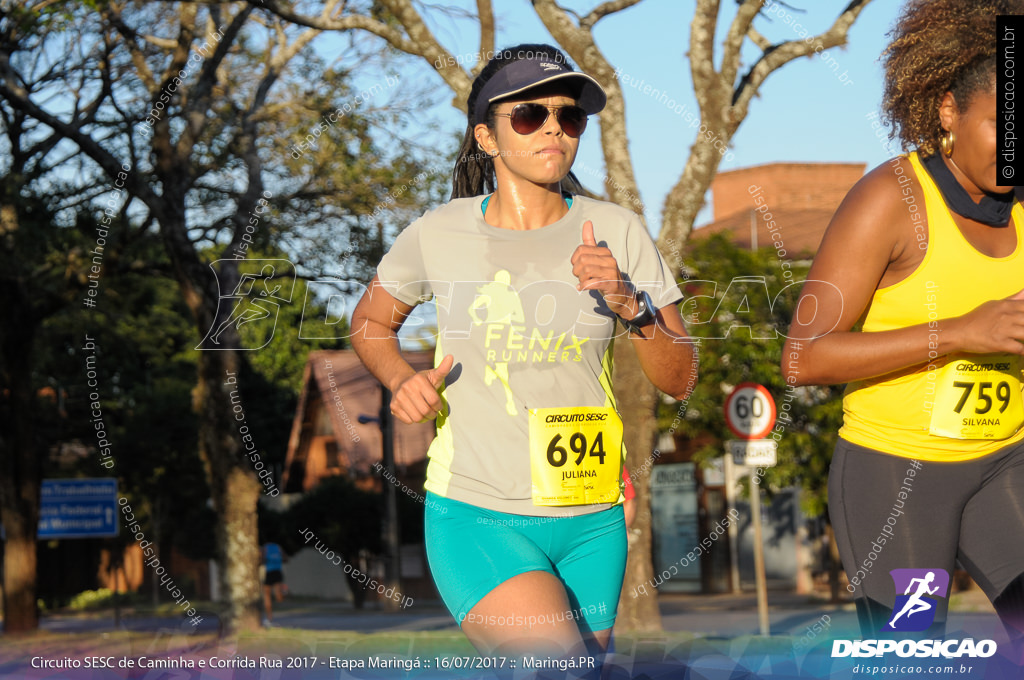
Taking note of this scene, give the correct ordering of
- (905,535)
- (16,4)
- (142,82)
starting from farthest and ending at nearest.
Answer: (142,82) → (16,4) → (905,535)

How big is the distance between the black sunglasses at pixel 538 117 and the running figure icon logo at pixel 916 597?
4.59 ft

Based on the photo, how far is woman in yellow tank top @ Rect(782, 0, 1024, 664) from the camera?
282 centimetres

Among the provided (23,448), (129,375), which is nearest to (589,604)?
(23,448)

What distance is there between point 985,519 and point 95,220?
14.2 meters

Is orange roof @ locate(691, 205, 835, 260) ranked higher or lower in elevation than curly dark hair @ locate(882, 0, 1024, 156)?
higher

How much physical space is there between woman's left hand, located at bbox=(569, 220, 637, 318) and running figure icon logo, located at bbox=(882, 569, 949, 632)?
928 millimetres

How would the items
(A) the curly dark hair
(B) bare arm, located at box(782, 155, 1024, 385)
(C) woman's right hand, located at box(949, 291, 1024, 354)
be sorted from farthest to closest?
(A) the curly dark hair, (B) bare arm, located at box(782, 155, 1024, 385), (C) woman's right hand, located at box(949, 291, 1024, 354)

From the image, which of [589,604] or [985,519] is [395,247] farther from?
[985,519]

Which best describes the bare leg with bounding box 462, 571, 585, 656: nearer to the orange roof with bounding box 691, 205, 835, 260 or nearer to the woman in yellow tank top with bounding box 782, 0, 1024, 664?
the woman in yellow tank top with bounding box 782, 0, 1024, 664

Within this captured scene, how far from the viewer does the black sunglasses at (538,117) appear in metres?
3.15

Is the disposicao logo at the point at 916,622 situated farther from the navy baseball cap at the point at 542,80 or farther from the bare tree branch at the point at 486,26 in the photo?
the bare tree branch at the point at 486,26

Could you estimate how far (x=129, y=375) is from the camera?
38.8m

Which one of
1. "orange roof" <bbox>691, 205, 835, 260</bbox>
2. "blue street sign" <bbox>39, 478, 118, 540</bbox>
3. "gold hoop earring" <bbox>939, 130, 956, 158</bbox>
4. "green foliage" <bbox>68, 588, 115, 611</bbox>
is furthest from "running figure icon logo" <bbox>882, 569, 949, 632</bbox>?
"green foliage" <bbox>68, 588, 115, 611</bbox>

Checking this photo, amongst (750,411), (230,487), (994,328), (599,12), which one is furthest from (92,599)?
(994,328)
